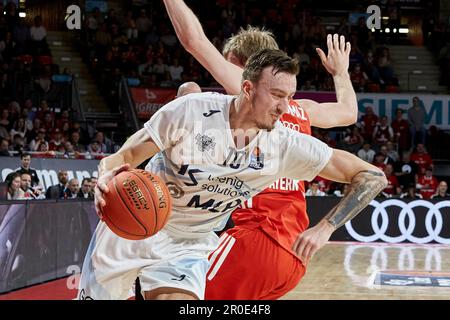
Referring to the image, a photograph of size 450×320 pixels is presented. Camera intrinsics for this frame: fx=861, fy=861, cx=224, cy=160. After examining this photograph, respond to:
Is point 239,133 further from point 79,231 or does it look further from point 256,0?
point 256,0

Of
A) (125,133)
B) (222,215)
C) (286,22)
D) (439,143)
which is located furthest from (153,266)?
(286,22)

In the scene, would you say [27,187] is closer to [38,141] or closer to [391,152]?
[38,141]

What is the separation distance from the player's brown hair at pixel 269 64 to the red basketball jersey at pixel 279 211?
0.74 metres

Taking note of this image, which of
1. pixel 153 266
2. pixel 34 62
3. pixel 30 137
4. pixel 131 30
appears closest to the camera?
pixel 153 266

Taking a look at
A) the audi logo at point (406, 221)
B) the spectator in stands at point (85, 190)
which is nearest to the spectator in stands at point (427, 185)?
the audi logo at point (406, 221)

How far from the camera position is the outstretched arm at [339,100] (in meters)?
5.59

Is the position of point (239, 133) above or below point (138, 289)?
above

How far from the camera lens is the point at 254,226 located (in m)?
4.96

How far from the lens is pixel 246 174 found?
4.45m

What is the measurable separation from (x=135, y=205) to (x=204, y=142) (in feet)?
1.76

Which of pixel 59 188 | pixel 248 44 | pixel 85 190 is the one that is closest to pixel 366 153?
pixel 85 190

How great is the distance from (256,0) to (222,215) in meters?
21.2

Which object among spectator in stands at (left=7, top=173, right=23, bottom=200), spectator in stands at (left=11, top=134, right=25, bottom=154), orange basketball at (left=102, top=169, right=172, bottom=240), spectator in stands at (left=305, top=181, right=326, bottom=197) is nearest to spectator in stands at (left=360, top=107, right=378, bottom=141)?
spectator in stands at (left=305, top=181, right=326, bottom=197)

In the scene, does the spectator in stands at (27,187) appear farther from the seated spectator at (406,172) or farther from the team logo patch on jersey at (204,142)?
the seated spectator at (406,172)
